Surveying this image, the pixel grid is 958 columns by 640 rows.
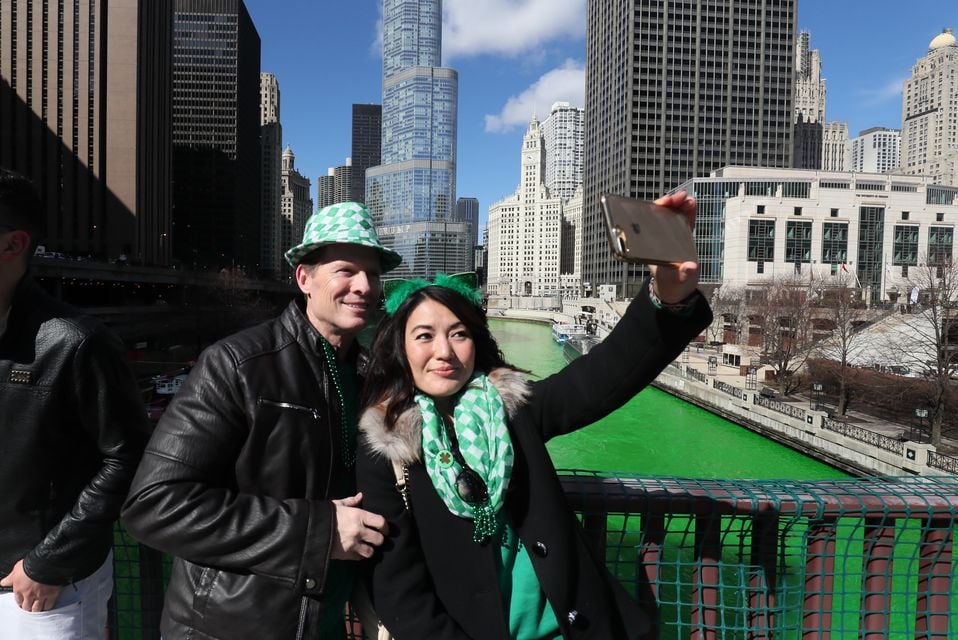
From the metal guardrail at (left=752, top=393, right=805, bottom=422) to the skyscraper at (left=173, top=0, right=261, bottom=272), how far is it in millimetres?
88893

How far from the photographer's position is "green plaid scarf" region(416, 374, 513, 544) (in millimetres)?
2033

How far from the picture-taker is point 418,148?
162 m

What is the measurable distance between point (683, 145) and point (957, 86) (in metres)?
90.5

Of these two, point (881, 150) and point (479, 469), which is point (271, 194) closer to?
point (479, 469)

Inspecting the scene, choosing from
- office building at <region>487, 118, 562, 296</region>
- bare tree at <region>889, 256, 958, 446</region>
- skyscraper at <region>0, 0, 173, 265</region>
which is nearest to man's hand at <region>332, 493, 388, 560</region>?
bare tree at <region>889, 256, 958, 446</region>

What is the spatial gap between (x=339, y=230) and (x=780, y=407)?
A: 1077 inches

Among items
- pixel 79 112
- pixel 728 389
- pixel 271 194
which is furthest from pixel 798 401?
pixel 271 194

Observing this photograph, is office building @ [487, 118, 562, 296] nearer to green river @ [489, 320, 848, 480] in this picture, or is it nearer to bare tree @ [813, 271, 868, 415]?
bare tree @ [813, 271, 868, 415]

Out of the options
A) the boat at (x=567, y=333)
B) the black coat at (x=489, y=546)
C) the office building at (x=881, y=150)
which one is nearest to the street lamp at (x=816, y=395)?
the black coat at (x=489, y=546)

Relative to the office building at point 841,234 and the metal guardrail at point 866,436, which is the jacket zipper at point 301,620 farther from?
the office building at point 841,234

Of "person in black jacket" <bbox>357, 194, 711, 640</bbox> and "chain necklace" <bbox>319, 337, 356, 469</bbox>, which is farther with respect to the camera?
"chain necklace" <bbox>319, 337, 356, 469</bbox>

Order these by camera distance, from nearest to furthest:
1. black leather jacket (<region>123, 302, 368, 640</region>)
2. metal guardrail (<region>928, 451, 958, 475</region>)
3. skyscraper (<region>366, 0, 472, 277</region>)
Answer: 1. black leather jacket (<region>123, 302, 368, 640</region>)
2. metal guardrail (<region>928, 451, 958, 475</region>)
3. skyscraper (<region>366, 0, 472, 277</region>)

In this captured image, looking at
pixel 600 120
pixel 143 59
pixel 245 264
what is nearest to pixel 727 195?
pixel 600 120

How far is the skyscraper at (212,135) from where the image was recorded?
103250mm
